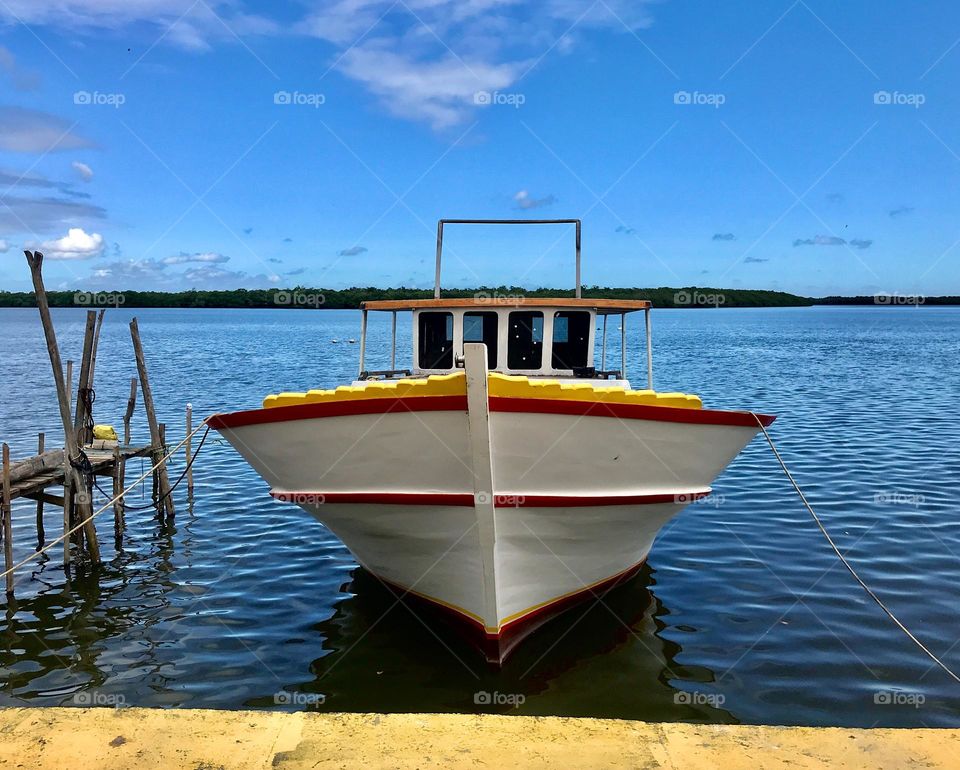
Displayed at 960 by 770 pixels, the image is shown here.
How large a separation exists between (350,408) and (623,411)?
2.56 metres

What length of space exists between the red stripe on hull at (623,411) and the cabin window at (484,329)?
2999mm

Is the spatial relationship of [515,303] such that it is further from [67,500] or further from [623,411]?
[67,500]

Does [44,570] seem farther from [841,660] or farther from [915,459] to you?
[915,459]

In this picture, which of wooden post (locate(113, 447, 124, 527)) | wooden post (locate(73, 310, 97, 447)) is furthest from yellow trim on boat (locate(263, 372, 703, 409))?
wooden post (locate(113, 447, 124, 527))

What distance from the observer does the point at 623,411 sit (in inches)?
279

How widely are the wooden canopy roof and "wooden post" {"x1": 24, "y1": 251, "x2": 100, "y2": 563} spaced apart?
4.75m

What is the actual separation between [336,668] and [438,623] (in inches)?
51.1

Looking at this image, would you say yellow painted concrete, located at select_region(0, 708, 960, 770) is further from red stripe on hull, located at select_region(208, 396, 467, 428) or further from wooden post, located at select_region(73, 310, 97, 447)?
wooden post, located at select_region(73, 310, 97, 447)

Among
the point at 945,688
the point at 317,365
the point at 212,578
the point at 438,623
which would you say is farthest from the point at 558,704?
the point at 317,365

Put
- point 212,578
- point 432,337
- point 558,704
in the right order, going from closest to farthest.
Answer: point 558,704, point 432,337, point 212,578

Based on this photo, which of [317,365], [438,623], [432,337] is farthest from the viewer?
[317,365]

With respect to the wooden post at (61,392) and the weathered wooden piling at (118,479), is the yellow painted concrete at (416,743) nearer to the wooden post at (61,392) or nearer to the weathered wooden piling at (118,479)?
the wooden post at (61,392)

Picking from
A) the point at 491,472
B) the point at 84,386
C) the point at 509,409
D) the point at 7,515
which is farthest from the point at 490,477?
the point at 84,386

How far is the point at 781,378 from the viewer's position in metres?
40.2
